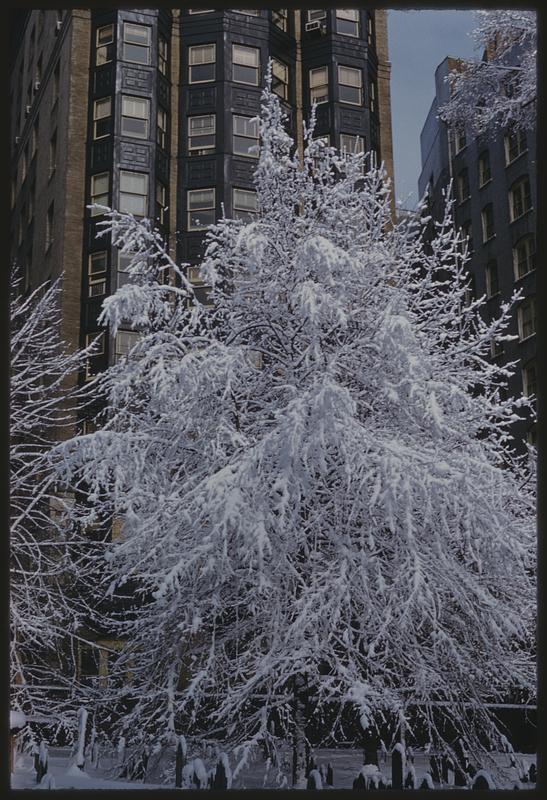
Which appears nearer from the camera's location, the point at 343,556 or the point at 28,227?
the point at 343,556

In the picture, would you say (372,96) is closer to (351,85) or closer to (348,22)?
(351,85)

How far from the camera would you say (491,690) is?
11266mm

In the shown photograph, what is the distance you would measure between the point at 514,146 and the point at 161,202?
1330 cm

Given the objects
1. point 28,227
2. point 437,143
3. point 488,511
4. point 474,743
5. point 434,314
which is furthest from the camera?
point 437,143

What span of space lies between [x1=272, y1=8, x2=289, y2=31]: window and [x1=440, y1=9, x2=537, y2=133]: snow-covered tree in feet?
68.6

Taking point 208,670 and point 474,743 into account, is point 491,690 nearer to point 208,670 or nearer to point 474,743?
point 474,743

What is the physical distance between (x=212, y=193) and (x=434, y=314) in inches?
823

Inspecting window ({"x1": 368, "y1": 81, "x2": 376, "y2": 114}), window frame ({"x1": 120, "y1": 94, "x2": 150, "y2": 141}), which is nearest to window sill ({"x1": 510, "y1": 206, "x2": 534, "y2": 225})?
window ({"x1": 368, "y1": 81, "x2": 376, "y2": 114})

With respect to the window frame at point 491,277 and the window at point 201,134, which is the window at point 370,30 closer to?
the window at point 201,134

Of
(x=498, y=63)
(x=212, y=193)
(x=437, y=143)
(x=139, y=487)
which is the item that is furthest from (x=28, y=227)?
(x=139, y=487)

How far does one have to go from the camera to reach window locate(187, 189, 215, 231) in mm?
32500

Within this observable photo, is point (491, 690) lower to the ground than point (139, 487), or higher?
lower

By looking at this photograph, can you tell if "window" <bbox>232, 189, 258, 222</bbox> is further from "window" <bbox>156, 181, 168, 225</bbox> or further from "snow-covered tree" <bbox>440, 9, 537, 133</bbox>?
"snow-covered tree" <bbox>440, 9, 537, 133</bbox>

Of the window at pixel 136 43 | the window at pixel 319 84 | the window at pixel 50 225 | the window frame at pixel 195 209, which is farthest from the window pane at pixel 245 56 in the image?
the window at pixel 50 225
